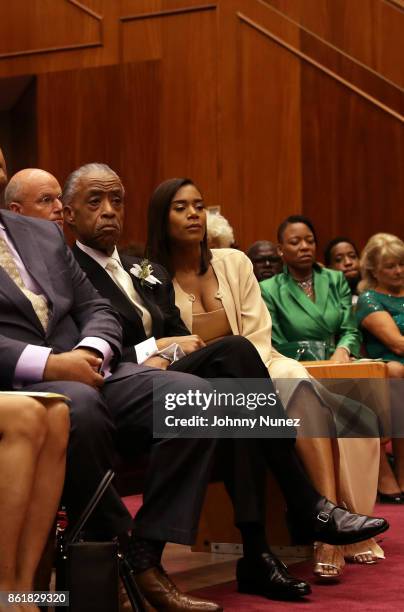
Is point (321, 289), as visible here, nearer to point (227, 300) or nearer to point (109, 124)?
point (227, 300)

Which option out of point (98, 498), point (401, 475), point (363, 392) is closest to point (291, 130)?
point (401, 475)

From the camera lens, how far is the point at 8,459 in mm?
2152

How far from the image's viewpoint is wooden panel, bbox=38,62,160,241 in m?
6.81

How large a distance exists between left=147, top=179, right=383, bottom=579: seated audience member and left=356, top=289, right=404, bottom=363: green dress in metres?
1.23

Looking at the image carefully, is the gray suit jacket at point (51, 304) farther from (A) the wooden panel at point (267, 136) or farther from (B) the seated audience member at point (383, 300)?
(A) the wooden panel at point (267, 136)

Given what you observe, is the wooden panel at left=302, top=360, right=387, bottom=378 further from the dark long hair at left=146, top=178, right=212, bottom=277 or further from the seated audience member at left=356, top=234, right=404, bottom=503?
the seated audience member at left=356, top=234, right=404, bottom=503

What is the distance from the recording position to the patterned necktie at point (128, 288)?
328cm

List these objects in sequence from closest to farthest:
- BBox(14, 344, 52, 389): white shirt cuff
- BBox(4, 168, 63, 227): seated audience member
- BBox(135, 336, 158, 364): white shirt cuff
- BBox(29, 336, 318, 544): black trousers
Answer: BBox(29, 336, 318, 544): black trousers
BBox(14, 344, 52, 389): white shirt cuff
BBox(135, 336, 158, 364): white shirt cuff
BBox(4, 168, 63, 227): seated audience member

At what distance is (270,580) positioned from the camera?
2.73m

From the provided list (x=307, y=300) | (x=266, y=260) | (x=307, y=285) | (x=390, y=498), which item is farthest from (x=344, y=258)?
(x=390, y=498)

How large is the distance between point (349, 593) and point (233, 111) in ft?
13.8

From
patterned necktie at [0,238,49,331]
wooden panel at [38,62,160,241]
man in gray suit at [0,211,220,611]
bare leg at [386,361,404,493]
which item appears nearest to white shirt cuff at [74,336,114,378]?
man in gray suit at [0,211,220,611]

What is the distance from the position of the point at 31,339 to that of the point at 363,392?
4.34 feet

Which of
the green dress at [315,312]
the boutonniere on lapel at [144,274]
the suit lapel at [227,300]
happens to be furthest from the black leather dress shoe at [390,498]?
the boutonniere on lapel at [144,274]
